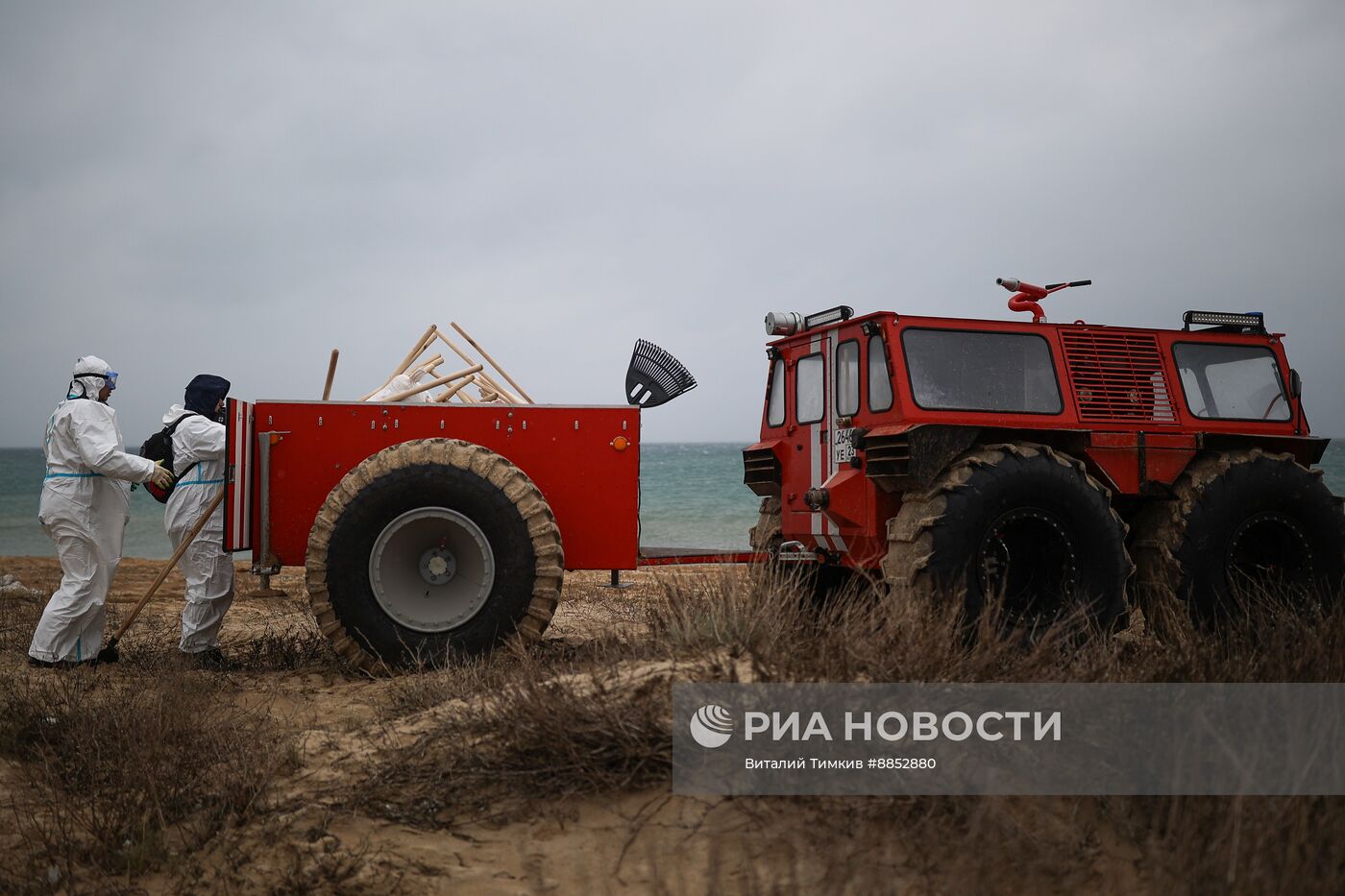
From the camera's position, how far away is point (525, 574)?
5836 millimetres

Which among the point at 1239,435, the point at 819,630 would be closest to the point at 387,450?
the point at 819,630

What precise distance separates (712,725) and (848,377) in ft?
11.4

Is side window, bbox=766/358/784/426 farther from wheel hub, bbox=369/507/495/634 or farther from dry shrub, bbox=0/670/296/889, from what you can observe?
dry shrub, bbox=0/670/296/889

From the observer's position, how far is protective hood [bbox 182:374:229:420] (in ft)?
23.2

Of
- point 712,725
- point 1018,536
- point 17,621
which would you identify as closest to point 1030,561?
point 1018,536

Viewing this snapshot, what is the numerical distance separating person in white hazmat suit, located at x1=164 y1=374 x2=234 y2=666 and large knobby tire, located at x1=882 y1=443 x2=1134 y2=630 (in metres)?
4.32

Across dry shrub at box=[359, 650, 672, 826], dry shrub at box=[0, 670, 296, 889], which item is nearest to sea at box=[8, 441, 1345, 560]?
dry shrub at box=[0, 670, 296, 889]

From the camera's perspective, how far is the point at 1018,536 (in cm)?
575

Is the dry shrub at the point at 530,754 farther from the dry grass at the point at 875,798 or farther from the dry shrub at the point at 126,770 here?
the dry shrub at the point at 126,770

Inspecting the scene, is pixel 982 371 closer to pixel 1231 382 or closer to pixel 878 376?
pixel 878 376

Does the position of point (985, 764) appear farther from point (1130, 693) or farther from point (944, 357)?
point (944, 357)

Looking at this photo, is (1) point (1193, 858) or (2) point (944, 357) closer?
(1) point (1193, 858)

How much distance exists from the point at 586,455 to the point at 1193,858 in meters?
4.17

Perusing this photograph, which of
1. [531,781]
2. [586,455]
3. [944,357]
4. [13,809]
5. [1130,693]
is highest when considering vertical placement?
[944,357]
